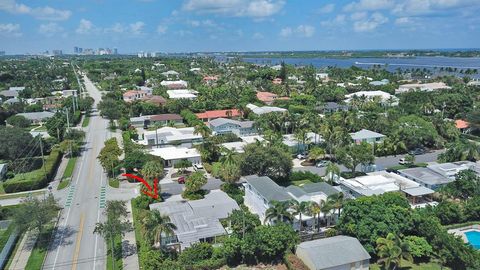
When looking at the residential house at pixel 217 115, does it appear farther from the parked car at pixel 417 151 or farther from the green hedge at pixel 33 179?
the parked car at pixel 417 151

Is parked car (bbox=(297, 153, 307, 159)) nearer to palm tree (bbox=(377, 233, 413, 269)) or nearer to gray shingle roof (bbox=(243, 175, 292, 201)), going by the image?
gray shingle roof (bbox=(243, 175, 292, 201))

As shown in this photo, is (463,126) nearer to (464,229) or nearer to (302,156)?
(302,156)

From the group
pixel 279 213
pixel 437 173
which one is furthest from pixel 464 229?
pixel 279 213

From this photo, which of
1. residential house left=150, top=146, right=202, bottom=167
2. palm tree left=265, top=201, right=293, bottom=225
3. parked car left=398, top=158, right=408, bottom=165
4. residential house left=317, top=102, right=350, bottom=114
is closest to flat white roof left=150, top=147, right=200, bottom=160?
residential house left=150, top=146, right=202, bottom=167

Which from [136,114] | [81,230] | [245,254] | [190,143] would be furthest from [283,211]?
[136,114]

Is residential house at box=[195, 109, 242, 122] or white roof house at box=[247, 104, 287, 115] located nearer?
residential house at box=[195, 109, 242, 122]

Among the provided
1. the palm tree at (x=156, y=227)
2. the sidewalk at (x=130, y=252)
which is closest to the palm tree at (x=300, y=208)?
the palm tree at (x=156, y=227)
